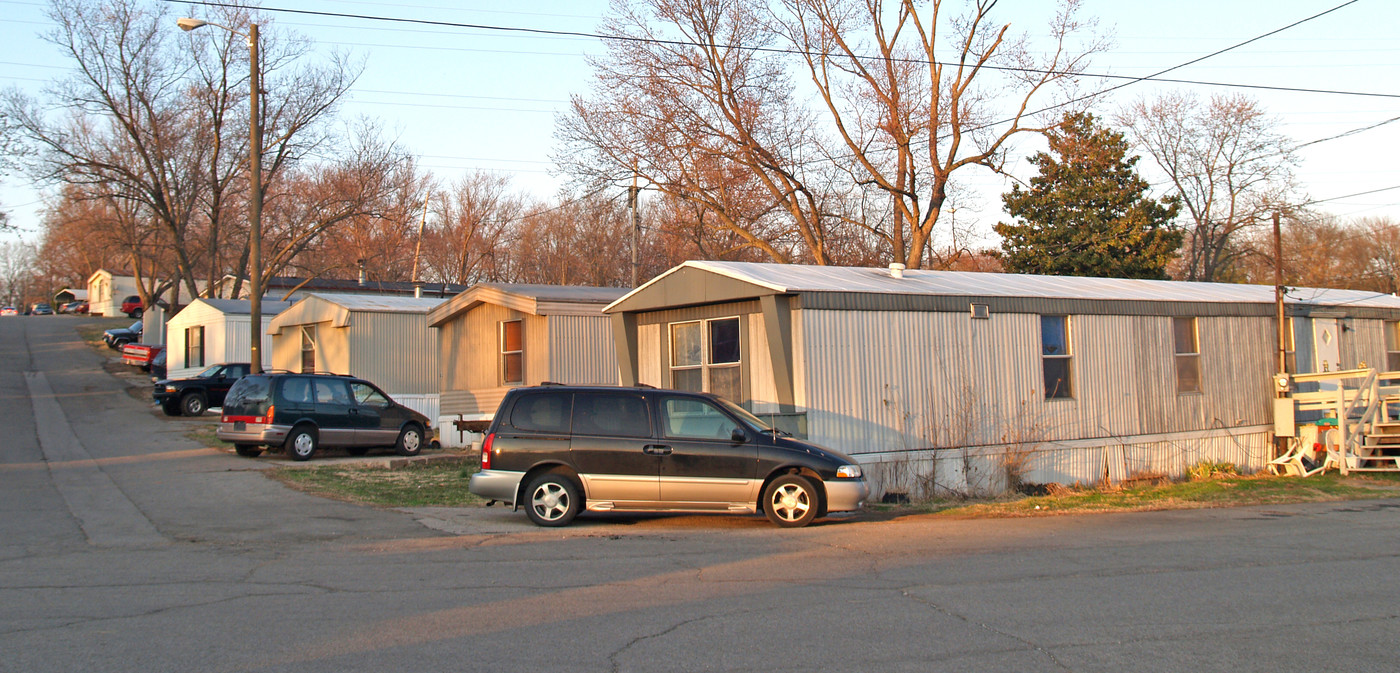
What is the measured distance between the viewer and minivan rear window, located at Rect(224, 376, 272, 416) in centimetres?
1936

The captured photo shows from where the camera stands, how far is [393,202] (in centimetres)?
4969

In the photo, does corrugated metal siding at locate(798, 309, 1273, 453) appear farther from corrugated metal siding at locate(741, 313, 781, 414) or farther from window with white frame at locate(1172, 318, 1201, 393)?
corrugated metal siding at locate(741, 313, 781, 414)

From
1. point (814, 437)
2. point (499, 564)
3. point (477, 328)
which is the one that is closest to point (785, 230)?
point (477, 328)

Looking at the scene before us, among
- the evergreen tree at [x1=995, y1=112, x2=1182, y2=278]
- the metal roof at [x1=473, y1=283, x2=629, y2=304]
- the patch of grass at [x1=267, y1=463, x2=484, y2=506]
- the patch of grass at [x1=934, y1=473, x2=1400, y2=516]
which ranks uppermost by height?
the evergreen tree at [x1=995, y1=112, x2=1182, y2=278]

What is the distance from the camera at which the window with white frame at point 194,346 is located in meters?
37.5

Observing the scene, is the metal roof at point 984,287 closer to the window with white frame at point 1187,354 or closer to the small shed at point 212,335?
the window with white frame at point 1187,354

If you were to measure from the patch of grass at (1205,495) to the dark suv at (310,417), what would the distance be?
39.6 ft

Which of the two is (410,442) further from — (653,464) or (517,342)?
(653,464)

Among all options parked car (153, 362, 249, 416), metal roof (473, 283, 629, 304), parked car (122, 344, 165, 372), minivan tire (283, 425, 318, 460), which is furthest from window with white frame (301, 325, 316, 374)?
parked car (122, 344, 165, 372)

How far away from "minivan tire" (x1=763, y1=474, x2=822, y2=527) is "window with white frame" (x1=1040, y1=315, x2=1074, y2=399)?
7177mm

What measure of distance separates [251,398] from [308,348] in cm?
1020

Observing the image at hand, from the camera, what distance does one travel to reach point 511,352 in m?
21.8

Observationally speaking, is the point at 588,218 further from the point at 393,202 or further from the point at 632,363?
the point at 632,363

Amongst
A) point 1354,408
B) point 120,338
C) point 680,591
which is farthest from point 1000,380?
point 120,338
